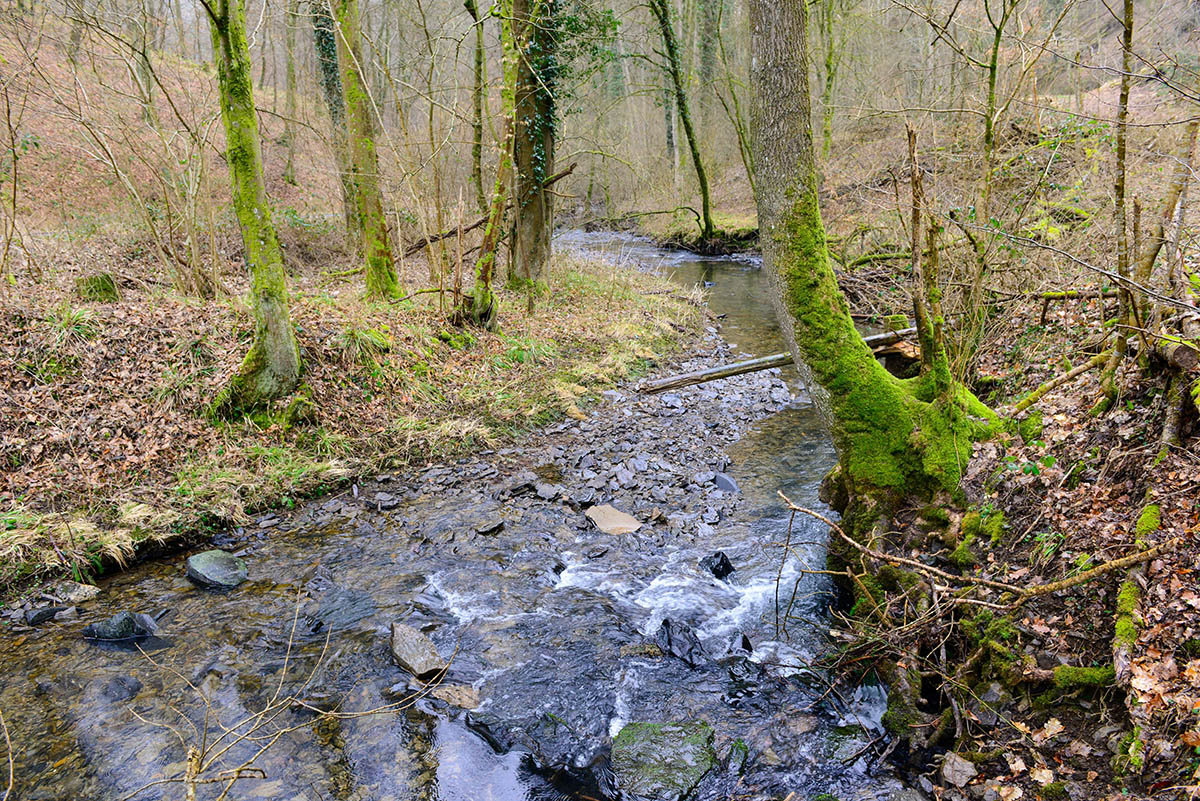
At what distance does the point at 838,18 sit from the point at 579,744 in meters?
21.9

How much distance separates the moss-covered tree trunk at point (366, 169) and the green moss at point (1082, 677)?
9831mm

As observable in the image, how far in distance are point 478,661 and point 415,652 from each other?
18.0 inches

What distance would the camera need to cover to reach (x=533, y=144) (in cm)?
1191

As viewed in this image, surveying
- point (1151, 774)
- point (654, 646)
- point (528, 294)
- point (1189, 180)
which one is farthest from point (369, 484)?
point (1189, 180)

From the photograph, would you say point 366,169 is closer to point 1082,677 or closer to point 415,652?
point 415,652

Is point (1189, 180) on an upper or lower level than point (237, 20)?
lower

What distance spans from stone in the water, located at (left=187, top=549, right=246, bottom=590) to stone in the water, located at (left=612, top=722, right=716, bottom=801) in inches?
144

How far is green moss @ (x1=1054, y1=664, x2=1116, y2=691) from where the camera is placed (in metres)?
3.13

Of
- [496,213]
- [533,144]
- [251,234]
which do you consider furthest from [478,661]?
[533,144]

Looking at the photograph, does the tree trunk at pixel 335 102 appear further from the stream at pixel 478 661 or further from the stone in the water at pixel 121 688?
the stone in the water at pixel 121 688

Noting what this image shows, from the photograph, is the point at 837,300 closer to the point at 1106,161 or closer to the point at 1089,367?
the point at 1089,367

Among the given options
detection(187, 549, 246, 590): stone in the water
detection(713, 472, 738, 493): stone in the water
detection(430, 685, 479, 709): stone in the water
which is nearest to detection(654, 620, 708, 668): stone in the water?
detection(430, 685, 479, 709): stone in the water

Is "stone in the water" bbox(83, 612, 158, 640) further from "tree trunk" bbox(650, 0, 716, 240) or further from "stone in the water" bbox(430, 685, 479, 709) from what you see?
"tree trunk" bbox(650, 0, 716, 240)

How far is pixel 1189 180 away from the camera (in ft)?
13.2
